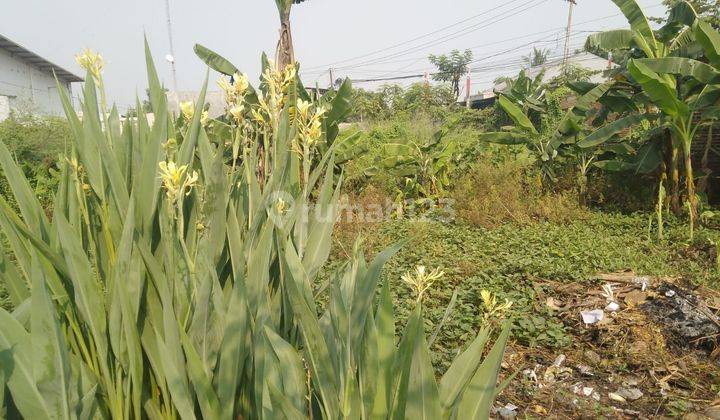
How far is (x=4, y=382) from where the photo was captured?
0.81 m

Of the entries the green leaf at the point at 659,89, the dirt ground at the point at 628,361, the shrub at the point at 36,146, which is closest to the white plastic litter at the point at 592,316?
the dirt ground at the point at 628,361

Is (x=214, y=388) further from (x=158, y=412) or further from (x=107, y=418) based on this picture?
(x=107, y=418)

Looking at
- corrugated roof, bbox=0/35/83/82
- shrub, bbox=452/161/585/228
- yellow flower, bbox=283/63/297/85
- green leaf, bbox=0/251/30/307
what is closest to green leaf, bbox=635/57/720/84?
shrub, bbox=452/161/585/228

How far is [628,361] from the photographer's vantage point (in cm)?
258

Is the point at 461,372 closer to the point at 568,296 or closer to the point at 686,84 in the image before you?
the point at 568,296

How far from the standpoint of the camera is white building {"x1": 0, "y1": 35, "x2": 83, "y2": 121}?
55.1 feet

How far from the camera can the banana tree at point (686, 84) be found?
448 cm

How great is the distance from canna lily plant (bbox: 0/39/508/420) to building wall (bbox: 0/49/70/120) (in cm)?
1707

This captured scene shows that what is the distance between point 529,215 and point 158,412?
17.9 ft

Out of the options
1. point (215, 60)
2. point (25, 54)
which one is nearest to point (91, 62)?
point (215, 60)

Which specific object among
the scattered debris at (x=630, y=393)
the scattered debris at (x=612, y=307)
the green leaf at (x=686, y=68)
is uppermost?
the green leaf at (x=686, y=68)

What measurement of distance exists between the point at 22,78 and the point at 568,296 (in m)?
22.7

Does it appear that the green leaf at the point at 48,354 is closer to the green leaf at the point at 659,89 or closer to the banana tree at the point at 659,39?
the green leaf at the point at 659,89

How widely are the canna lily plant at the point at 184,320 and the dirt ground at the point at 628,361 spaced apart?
1.51 metres
